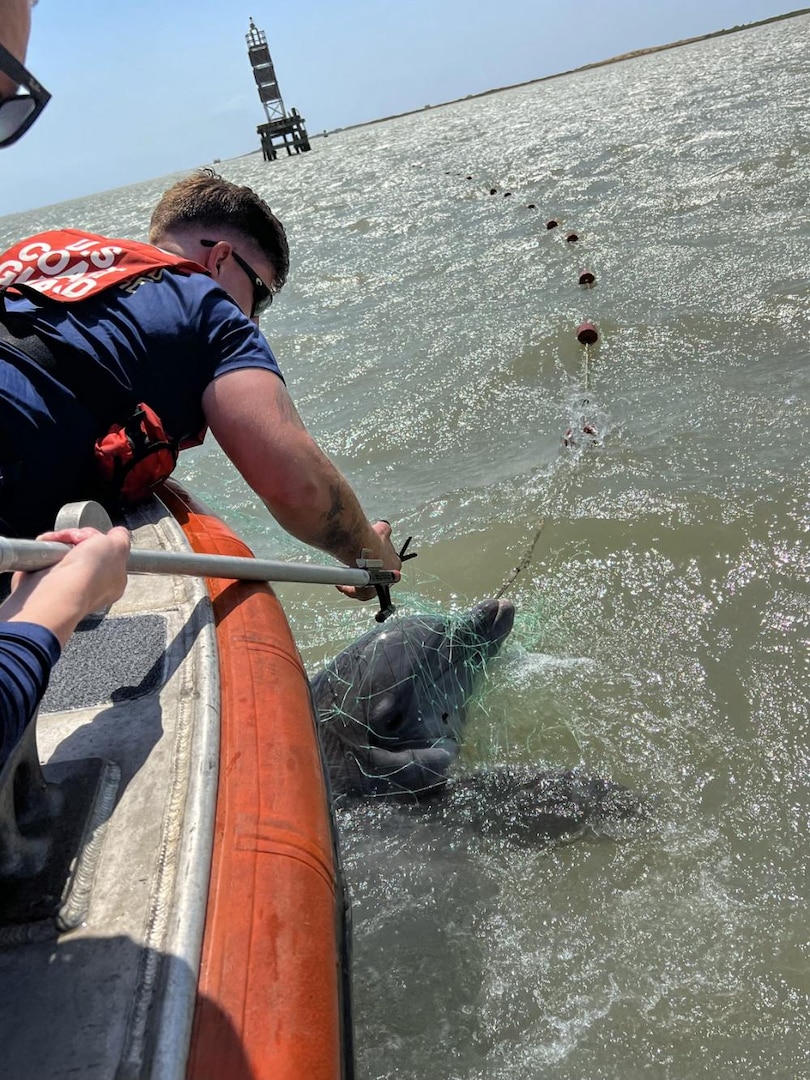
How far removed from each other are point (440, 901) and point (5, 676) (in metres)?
2.19

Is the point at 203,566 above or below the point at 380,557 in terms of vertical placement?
above

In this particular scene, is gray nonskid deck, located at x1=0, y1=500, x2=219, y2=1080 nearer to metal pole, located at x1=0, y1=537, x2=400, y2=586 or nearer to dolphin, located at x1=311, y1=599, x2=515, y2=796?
metal pole, located at x1=0, y1=537, x2=400, y2=586

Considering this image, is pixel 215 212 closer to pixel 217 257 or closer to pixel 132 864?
pixel 217 257

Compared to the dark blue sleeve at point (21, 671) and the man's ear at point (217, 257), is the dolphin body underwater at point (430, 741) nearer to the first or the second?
the man's ear at point (217, 257)

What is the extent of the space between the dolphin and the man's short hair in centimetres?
184

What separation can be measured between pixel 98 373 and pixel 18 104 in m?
1.02

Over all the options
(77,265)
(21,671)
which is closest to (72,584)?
(21,671)

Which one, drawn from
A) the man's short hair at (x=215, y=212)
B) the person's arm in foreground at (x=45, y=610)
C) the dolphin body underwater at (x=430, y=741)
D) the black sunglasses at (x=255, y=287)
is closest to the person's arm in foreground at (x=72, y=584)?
the person's arm in foreground at (x=45, y=610)

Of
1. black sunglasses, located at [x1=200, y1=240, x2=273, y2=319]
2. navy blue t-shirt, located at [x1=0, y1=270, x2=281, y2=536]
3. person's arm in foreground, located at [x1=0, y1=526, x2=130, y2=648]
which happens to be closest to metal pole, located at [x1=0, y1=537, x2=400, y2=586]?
person's arm in foreground, located at [x1=0, y1=526, x2=130, y2=648]

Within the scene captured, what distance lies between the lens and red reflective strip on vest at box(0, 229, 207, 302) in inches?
100

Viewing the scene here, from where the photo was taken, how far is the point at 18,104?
1.52 metres

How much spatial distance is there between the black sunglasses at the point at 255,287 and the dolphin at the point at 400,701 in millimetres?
1561

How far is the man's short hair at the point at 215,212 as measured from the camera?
337 cm

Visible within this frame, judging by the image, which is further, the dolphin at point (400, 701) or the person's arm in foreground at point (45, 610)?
the dolphin at point (400, 701)
